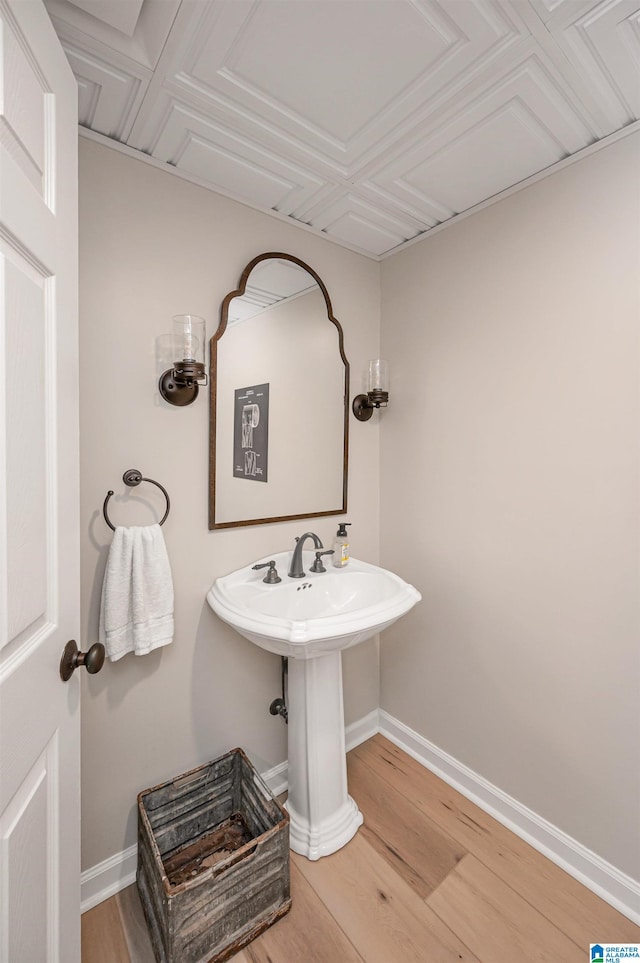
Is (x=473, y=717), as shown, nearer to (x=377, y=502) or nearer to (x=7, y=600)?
(x=377, y=502)

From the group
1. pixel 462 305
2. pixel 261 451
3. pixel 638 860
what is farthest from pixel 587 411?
pixel 638 860

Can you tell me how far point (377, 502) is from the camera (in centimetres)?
222

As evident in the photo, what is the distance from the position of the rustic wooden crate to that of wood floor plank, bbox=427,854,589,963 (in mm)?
535

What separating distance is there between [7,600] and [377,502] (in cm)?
172

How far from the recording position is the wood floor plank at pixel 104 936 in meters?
1.25

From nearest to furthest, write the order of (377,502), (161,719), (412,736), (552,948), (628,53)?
(628,53) → (552,948) → (161,719) → (412,736) → (377,502)

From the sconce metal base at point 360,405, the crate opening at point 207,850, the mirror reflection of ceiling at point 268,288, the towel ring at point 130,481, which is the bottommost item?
the crate opening at point 207,850

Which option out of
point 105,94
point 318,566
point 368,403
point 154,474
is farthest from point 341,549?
point 105,94

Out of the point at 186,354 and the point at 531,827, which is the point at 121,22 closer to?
the point at 186,354

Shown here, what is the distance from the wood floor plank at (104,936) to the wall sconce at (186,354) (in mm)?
1663

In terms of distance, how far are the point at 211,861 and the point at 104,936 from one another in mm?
335

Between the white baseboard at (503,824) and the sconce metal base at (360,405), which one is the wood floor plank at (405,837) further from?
the sconce metal base at (360,405)

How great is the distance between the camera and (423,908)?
1.39 m

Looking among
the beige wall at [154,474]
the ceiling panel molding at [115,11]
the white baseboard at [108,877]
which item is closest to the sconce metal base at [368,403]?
the beige wall at [154,474]
